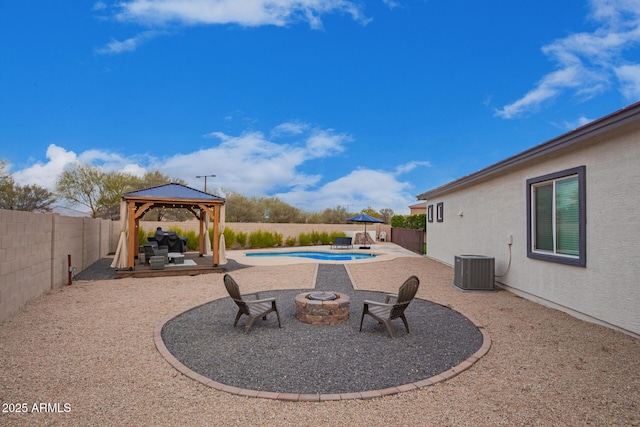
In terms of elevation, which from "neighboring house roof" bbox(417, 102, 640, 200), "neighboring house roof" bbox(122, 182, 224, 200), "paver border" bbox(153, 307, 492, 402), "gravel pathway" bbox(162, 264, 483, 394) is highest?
"neighboring house roof" bbox(417, 102, 640, 200)

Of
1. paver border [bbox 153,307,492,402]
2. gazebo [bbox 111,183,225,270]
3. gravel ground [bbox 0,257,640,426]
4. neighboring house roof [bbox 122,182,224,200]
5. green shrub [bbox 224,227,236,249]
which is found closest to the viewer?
gravel ground [bbox 0,257,640,426]

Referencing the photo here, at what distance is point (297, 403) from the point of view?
2922 mm

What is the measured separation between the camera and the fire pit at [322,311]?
521 cm

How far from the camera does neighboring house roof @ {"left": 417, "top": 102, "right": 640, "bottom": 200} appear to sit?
14.2 ft

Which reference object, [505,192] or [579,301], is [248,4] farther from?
[579,301]

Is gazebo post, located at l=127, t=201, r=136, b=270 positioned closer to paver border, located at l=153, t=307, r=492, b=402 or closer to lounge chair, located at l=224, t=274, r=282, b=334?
lounge chair, located at l=224, t=274, r=282, b=334

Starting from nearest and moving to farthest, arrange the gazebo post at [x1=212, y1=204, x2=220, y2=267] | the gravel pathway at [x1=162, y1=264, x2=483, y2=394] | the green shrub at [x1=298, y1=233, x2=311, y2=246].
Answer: the gravel pathway at [x1=162, y1=264, x2=483, y2=394] < the gazebo post at [x1=212, y1=204, x2=220, y2=267] < the green shrub at [x1=298, y1=233, x2=311, y2=246]

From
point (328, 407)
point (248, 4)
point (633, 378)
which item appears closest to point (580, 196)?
point (633, 378)

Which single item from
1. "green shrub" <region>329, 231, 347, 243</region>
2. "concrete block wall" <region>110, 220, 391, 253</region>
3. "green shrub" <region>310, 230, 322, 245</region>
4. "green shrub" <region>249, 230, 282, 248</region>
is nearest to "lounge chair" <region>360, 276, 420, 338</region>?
"concrete block wall" <region>110, 220, 391, 253</region>

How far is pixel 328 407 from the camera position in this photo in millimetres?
2852

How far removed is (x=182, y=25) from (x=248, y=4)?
3.07m

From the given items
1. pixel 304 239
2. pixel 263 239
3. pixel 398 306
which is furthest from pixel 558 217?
pixel 304 239

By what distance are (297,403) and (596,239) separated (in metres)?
5.28

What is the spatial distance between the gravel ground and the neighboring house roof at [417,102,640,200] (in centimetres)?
289
